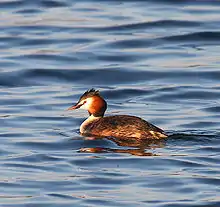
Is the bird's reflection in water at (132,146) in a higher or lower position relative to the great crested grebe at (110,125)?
lower

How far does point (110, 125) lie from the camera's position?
1525 centimetres

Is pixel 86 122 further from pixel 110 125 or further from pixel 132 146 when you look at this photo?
pixel 132 146

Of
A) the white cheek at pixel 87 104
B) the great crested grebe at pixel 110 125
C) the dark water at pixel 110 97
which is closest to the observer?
the dark water at pixel 110 97

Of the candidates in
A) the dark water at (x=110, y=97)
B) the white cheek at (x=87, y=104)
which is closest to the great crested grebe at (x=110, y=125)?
the white cheek at (x=87, y=104)

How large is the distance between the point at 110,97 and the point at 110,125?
324cm

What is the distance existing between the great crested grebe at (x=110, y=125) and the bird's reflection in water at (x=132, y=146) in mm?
70

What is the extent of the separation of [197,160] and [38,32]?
37.2 ft

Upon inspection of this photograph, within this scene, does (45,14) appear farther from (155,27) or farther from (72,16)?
(155,27)

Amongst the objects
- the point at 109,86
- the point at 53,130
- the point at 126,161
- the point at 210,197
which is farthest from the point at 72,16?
the point at 210,197

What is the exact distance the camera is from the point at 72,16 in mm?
26156

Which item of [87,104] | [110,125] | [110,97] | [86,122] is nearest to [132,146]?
[110,125]

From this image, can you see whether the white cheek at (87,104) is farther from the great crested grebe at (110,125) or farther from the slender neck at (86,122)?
the slender neck at (86,122)

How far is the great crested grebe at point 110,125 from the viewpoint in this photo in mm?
14898

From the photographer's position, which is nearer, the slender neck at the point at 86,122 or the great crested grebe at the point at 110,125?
the great crested grebe at the point at 110,125
